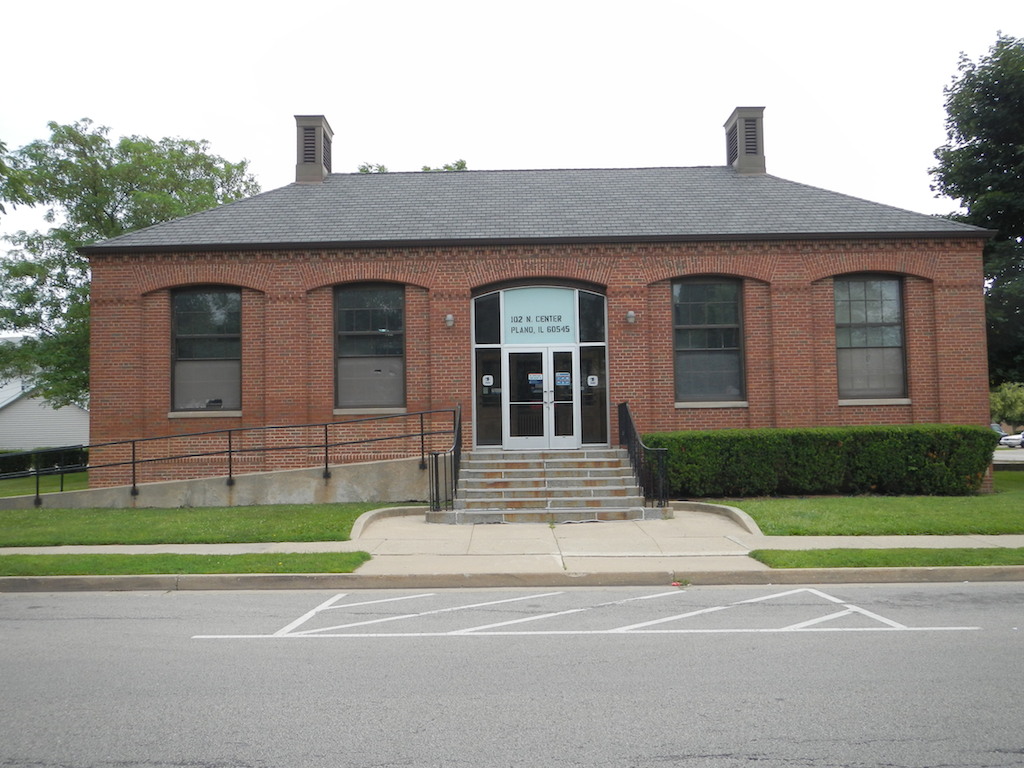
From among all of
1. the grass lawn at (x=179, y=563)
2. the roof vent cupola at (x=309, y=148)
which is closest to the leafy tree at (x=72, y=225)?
the roof vent cupola at (x=309, y=148)

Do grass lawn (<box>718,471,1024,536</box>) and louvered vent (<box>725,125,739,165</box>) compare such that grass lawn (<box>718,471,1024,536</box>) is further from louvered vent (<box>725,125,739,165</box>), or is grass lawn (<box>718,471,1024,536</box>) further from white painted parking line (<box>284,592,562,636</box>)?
louvered vent (<box>725,125,739,165</box>)

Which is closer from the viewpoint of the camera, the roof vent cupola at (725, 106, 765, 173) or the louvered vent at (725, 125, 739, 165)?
the roof vent cupola at (725, 106, 765, 173)

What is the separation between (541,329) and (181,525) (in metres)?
7.91

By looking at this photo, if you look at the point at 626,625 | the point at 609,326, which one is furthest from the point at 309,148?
the point at 626,625

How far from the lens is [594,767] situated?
4035mm

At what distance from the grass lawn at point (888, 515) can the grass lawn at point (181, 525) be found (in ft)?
21.1

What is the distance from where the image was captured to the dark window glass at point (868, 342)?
17047 millimetres

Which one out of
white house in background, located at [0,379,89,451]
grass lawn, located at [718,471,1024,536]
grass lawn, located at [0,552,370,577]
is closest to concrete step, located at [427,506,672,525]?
grass lawn, located at [718,471,1024,536]

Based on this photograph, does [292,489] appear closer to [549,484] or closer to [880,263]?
[549,484]

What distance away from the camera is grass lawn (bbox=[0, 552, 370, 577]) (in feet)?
30.6

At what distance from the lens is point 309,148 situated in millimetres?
20594

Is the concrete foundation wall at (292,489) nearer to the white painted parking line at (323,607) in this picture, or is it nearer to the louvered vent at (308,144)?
the white painted parking line at (323,607)

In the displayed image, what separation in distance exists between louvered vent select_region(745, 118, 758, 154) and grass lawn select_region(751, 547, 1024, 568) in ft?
43.2

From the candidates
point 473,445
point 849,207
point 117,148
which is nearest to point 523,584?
point 473,445
